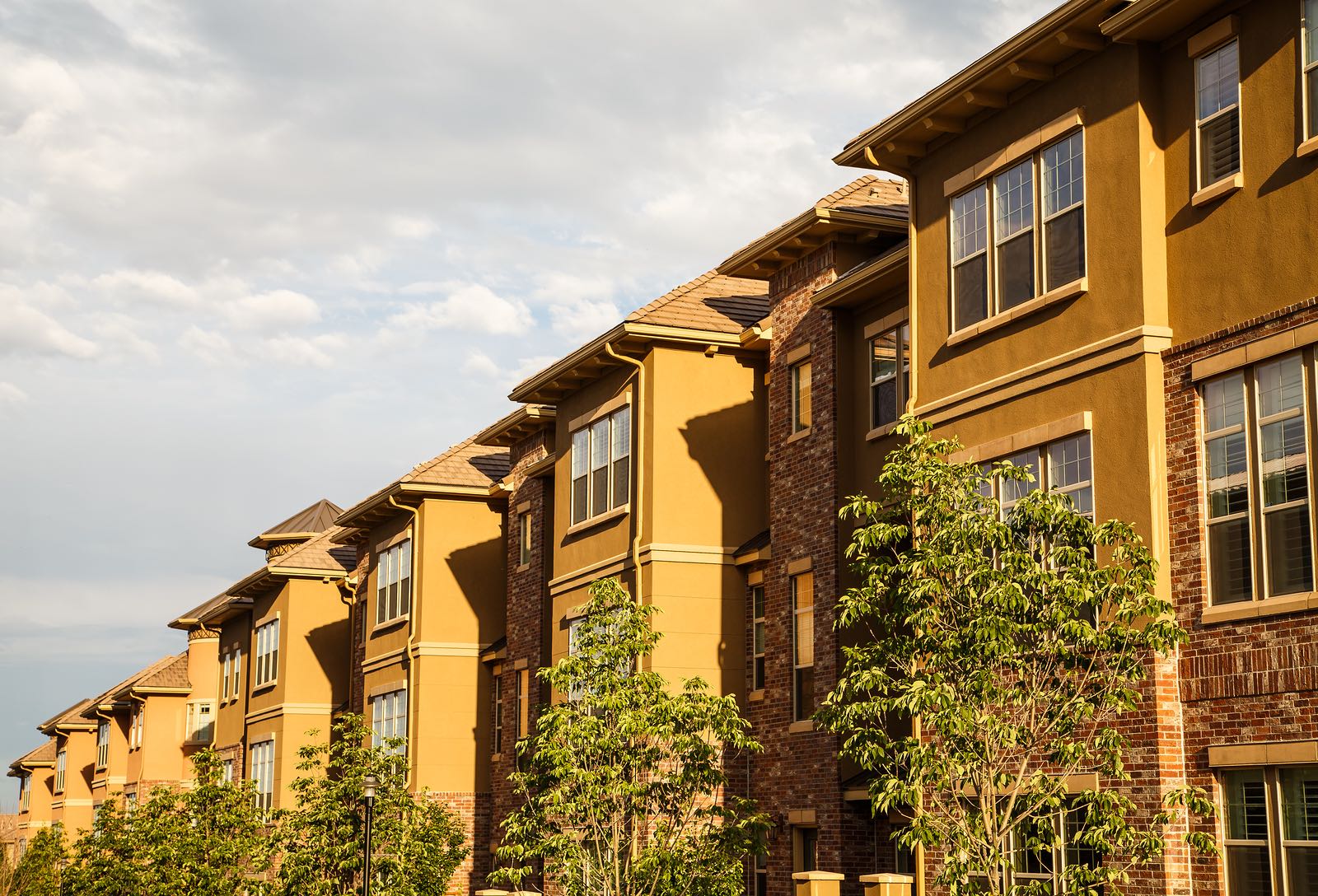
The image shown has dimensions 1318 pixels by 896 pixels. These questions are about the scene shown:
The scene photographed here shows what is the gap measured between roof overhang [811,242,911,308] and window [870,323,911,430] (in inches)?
26.5

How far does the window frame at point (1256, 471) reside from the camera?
1518 centimetres

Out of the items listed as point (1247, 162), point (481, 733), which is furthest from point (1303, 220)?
point (481, 733)

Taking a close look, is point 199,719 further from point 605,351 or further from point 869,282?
point 869,282

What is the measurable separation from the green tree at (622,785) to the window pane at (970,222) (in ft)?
23.3

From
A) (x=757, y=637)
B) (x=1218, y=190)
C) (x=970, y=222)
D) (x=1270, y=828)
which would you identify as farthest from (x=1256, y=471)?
(x=757, y=637)

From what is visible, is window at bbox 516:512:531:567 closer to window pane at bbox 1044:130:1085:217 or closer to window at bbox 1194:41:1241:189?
window pane at bbox 1044:130:1085:217

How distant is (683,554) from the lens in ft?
94.1

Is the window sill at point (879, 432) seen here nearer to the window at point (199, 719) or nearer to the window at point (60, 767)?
the window at point (199, 719)

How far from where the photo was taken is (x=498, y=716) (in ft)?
129

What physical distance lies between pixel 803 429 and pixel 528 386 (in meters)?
9.04

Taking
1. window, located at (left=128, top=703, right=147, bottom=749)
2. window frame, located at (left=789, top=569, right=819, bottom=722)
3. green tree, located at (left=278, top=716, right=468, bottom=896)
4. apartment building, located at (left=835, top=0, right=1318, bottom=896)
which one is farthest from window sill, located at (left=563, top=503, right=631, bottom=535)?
window, located at (left=128, top=703, right=147, bottom=749)

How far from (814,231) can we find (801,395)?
2.84 metres

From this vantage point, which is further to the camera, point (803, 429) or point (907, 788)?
point (803, 429)

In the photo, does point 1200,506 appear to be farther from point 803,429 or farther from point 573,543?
point 573,543
